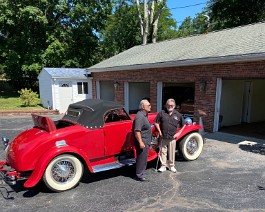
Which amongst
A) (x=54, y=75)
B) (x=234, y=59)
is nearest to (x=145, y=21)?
(x=54, y=75)

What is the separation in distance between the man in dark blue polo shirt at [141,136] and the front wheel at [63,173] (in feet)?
3.93

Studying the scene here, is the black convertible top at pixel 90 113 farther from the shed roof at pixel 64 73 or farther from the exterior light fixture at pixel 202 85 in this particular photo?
the shed roof at pixel 64 73

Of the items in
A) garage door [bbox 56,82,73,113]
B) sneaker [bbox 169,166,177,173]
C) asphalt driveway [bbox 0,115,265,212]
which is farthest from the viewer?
garage door [bbox 56,82,73,113]

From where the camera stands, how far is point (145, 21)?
28.6 meters

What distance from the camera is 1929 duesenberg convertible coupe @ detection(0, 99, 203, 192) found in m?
4.20

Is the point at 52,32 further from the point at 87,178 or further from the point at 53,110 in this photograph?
the point at 87,178

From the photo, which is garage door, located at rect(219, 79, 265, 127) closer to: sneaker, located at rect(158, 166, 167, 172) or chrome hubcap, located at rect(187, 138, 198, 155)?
chrome hubcap, located at rect(187, 138, 198, 155)

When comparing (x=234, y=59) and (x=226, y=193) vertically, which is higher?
(x=234, y=59)

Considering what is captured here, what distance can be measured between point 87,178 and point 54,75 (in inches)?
514

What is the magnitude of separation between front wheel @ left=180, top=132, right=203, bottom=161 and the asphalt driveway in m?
0.19

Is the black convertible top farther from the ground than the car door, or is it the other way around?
the black convertible top

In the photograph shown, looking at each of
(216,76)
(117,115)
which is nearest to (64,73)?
(216,76)

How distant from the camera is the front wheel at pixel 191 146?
5961 millimetres

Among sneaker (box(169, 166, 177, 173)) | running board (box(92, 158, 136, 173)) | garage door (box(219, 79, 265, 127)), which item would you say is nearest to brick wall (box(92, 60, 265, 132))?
garage door (box(219, 79, 265, 127))
